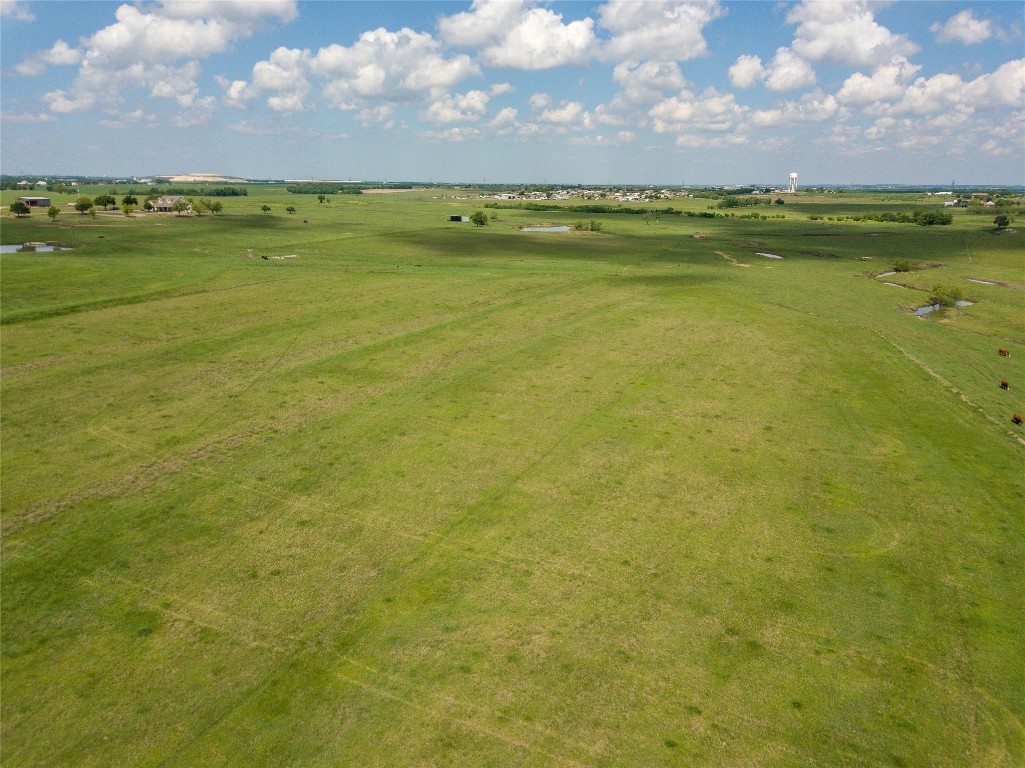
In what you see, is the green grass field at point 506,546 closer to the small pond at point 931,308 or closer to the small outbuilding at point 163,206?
the small pond at point 931,308

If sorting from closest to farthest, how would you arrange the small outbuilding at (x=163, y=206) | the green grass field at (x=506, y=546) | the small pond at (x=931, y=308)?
the green grass field at (x=506, y=546) → the small pond at (x=931, y=308) → the small outbuilding at (x=163, y=206)

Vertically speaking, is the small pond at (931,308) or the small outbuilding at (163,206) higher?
the small outbuilding at (163,206)

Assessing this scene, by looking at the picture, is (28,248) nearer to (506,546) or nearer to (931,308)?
(506,546)

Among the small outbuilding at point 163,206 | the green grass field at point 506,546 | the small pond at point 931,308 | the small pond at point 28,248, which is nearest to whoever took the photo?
the green grass field at point 506,546

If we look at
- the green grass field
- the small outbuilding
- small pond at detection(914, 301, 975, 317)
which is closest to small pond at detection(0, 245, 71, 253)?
the green grass field

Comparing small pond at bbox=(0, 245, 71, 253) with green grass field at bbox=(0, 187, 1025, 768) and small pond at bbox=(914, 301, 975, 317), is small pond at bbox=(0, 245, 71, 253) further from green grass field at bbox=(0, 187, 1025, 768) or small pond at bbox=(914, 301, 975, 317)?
small pond at bbox=(914, 301, 975, 317)

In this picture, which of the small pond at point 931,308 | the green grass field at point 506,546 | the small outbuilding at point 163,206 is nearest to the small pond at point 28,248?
the green grass field at point 506,546

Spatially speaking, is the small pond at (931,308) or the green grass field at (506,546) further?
the small pond at (931,308)

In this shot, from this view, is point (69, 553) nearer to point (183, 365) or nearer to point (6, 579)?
point (6, 579)

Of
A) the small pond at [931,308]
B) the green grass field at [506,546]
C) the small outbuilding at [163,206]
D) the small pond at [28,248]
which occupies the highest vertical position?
the small outbuilding at [163,206]

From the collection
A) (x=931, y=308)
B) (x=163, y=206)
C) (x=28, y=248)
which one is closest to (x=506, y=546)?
(x=931, y=308)
